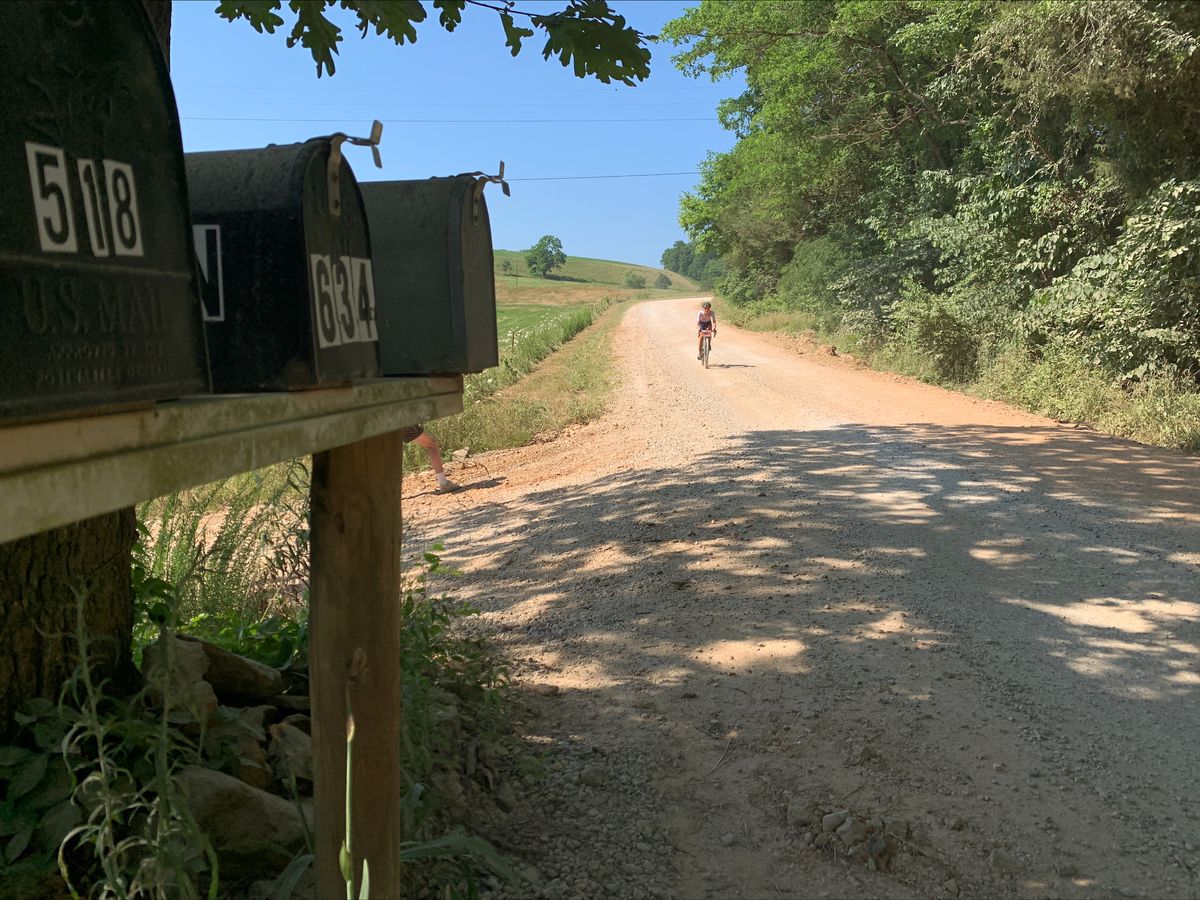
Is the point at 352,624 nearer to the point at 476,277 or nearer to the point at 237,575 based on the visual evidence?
the point at 476,277

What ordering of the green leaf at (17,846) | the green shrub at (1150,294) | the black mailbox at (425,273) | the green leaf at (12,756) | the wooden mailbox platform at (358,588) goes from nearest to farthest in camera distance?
the wooden mailbox platform at (358,588)
the green leaf at (17,846)
the green leaf at (12,756)
the black mailbox at (425,273)
the green shrub at (1150,294)

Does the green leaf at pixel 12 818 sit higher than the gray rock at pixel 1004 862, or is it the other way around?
the green leaf at pixel 12 818

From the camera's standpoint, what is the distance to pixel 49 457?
3.03ft

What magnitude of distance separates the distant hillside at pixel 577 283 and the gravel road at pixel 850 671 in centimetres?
6121

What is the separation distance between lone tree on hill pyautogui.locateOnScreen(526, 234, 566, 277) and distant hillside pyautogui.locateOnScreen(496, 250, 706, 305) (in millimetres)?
1265

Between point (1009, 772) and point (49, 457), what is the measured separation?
335cm

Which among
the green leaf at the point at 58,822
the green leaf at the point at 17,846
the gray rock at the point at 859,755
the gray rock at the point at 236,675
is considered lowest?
the gray rock at the point at 859,755

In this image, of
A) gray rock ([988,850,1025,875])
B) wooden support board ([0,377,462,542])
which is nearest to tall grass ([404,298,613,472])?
gray rock ([988,850,1025,875])

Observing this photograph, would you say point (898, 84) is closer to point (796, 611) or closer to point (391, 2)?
point (796, 611)

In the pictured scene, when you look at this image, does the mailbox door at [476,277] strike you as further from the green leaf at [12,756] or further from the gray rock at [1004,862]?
the gray rock at [1004,862]

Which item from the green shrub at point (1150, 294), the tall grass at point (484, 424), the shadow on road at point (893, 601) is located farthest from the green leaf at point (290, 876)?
the green shrub at point (1150, 294)

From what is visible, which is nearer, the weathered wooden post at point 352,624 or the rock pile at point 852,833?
the weathered wooden post at point 352,624

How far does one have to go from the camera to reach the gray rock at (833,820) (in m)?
2.99

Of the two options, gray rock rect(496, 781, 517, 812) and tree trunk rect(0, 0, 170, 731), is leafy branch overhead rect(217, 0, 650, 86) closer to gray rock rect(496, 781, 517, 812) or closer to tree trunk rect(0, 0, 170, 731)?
tree trunk rect(0, 0, 170, 731)
